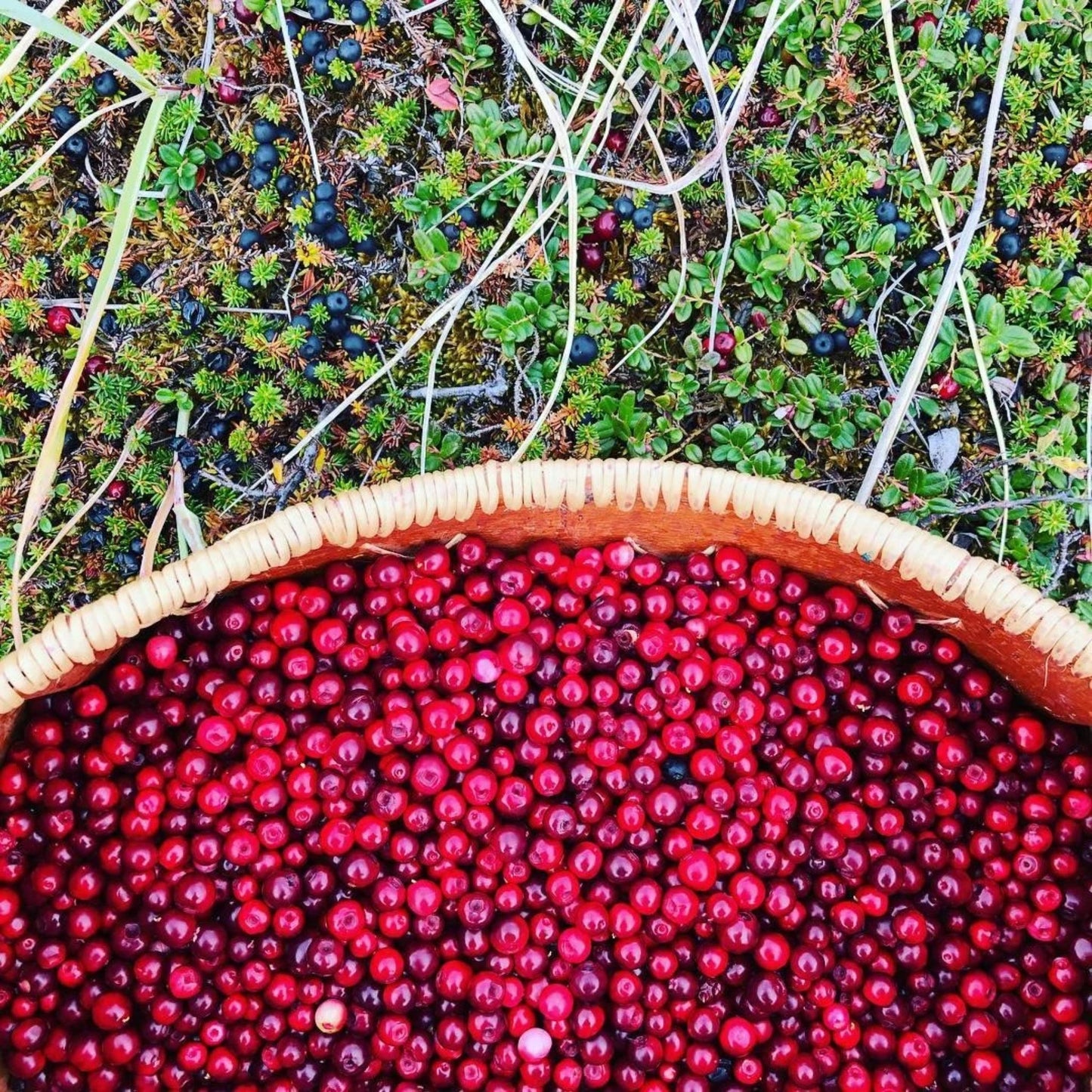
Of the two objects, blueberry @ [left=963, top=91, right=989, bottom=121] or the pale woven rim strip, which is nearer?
the pale woven rim strip

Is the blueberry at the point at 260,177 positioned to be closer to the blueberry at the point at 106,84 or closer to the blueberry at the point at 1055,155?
the blueberry at the point at 106,84

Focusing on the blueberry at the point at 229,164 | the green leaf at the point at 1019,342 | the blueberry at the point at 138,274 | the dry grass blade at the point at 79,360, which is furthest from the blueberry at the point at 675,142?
the blueberry at the point at 138,274

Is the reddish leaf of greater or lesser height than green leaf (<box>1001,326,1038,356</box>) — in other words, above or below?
above

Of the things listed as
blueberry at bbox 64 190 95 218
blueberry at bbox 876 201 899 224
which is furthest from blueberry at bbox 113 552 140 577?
blueberry at bbox 876 201 899 224

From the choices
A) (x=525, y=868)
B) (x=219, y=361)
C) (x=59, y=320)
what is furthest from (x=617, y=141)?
(x=525, y=868)

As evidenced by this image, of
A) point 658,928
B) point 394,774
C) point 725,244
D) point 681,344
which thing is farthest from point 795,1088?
point 725,244

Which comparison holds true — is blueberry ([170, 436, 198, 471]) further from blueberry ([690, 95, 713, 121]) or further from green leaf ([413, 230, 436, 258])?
blueberry ([690, 95, 713, 121])

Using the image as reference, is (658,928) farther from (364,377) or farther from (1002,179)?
(1002,179)

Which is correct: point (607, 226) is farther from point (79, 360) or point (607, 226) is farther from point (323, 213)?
point (79, 360)
